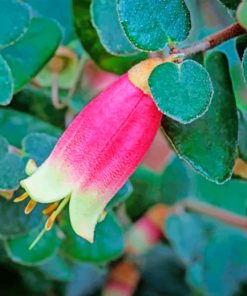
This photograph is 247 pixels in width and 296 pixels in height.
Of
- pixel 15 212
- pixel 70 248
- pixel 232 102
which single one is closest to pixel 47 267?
pixel 70 248

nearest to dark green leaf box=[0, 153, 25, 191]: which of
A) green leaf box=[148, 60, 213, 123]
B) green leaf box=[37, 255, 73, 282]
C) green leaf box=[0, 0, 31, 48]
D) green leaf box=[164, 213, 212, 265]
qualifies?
green leaf box=[0, 0, 31, 48]

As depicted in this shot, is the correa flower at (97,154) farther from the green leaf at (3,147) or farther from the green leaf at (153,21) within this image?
the green leaf at (3,147)

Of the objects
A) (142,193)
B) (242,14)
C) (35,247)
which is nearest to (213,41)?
(242,14)

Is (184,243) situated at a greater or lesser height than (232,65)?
lesser

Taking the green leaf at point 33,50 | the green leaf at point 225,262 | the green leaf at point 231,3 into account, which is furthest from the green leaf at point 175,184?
the green leaf at point 231,3

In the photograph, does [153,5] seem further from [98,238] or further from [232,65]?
[232,65]
